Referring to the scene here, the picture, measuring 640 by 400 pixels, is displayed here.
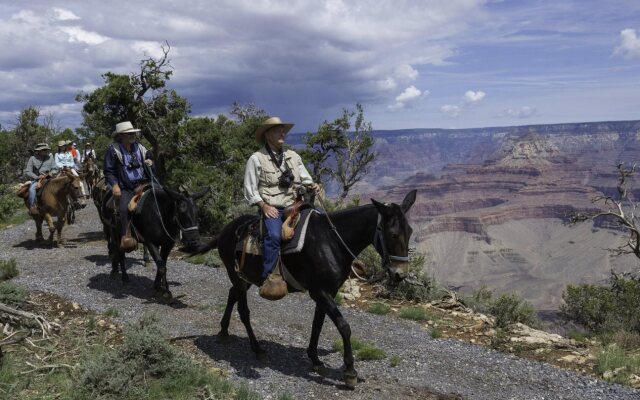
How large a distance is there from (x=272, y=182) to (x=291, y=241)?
952 mm

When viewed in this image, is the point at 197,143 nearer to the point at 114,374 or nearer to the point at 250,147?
the point at 250,147

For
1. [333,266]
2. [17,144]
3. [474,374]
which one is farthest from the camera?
[17,144]

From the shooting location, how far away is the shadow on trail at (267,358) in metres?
7.48

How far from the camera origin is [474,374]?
8.56m

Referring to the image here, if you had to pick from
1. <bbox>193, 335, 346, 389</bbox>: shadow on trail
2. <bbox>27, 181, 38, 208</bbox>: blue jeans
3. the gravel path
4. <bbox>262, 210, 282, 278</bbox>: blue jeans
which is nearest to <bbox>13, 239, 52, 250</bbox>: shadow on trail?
<bbox>27, 181, 38, 208</bbox>: blue jeans

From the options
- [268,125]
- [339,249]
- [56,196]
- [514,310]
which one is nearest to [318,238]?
[339,249]

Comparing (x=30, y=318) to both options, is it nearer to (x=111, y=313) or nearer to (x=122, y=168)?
(x=111, y=313)

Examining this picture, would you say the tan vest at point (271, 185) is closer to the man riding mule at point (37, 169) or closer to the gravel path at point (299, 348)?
the gravel path at point (299, 348)

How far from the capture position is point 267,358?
802 centimetres

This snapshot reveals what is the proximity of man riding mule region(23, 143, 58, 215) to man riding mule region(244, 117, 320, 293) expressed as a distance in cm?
1187

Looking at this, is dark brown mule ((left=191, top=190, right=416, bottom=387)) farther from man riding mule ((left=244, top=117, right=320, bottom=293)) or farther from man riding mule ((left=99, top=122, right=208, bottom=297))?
man riding mule ((left=99, top=122, right=208, bottom=297))

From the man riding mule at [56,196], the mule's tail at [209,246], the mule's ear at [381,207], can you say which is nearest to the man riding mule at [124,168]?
the mule's tail at [209,246]

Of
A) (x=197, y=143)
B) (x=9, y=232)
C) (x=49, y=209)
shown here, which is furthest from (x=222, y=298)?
(x=9, y=232)

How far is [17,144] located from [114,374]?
40.6 meters
